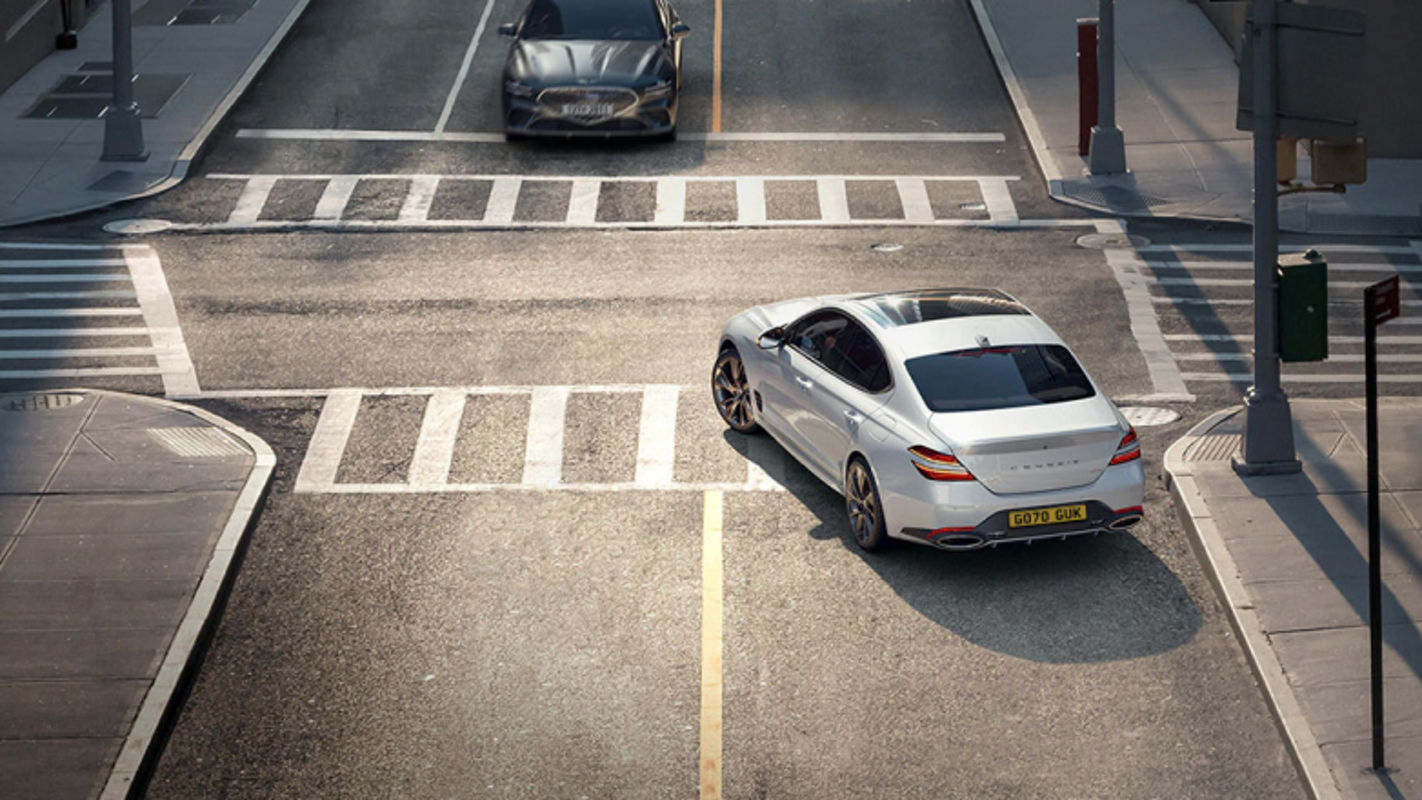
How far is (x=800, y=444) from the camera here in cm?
1444

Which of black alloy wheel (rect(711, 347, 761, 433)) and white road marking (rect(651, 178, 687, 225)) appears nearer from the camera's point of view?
black alloy wheel (rect(711, 347, 761, 433))

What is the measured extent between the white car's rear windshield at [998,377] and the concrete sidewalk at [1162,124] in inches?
384

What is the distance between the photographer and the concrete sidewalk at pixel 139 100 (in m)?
23.7

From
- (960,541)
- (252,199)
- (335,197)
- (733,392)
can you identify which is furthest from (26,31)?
(960,541)

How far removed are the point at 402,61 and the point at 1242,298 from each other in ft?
52.4

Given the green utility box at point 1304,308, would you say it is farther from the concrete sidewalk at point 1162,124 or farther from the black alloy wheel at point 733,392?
the concrete sidewalk at point 1162,124

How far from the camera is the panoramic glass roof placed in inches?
557

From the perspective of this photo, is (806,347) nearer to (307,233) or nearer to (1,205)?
(307,233)

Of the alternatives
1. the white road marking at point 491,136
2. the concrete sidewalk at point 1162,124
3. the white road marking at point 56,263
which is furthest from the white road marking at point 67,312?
the concrete sidewalk at point 1162,124

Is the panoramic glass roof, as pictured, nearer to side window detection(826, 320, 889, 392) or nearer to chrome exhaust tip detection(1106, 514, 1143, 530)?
side window detection(826, 320, 889, 392)

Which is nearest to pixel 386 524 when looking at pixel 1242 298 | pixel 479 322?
pixel 479 322

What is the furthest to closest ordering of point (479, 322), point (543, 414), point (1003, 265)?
point (1003, 265) → point (479, 322) → point (543, 414)

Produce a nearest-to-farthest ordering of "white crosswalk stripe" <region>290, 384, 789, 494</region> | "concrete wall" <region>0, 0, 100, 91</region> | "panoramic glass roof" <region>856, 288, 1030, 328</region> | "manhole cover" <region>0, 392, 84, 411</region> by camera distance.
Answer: "panoramic glass roof" <region>856, 288, 1030, 328</region>
"white crosswalk stripe" <region>290, 384, 789, 494</region>
"manhole cover" <region>0, 392, 84, 411</region>
"concrete wall" <region>0, 0, 100, 91</region>

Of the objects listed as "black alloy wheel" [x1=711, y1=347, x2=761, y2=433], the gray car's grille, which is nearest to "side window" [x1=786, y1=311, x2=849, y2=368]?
"black alloy wheel" [x1=711, y1=347, x2=761, y2=433]
